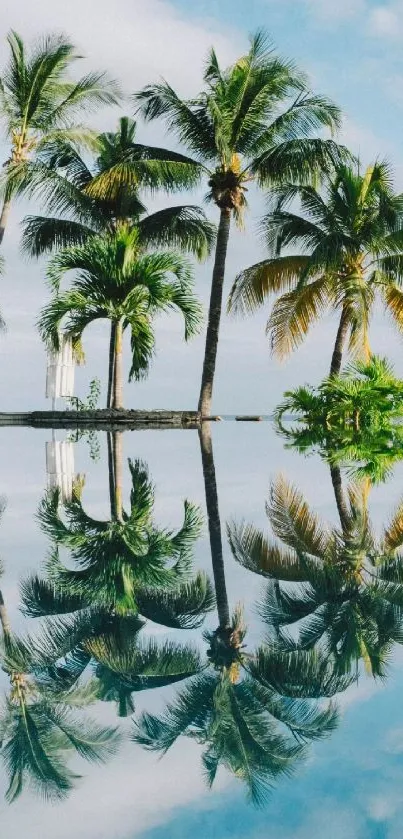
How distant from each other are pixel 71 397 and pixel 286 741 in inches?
857

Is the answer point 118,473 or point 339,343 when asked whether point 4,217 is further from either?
point 118,473

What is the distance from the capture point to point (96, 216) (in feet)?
78.5

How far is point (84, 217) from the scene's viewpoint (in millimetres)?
24016

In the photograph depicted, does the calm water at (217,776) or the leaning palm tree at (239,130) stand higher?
the leaning palm tree at (239,130)

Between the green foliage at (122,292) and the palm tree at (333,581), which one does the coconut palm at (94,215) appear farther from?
the palm tree at (333,581)

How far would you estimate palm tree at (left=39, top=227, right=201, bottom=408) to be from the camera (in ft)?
69.2

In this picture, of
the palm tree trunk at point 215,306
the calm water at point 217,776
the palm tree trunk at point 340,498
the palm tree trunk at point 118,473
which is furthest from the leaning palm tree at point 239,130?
the calm water at point 217,776

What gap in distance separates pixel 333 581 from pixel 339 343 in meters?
17.9

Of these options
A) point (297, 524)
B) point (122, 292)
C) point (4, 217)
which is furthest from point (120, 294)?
point (297, 524)

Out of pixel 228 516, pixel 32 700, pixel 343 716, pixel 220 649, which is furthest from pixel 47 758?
pixel 228 516

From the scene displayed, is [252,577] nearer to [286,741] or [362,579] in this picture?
[362,579]

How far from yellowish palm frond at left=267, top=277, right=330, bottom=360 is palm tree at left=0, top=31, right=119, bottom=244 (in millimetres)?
6131

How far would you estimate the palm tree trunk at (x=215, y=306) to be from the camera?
20922mm

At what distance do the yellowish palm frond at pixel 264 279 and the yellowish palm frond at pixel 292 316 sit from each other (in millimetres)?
309
